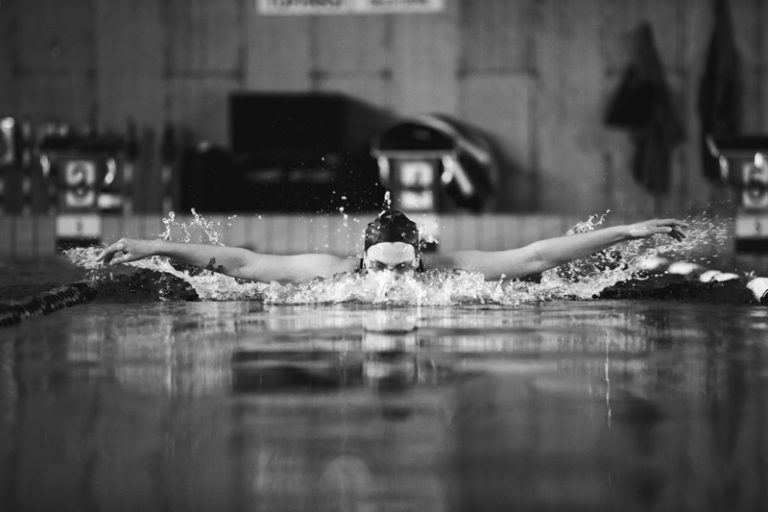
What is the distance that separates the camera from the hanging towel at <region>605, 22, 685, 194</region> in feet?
27.6

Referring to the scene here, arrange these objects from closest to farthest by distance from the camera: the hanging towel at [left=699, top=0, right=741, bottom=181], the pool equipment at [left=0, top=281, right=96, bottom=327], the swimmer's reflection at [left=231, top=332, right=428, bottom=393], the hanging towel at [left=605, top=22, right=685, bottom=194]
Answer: the swimmer's reflection at [left=231, top=332, right=428, bottom=393] → the pool equipment at [left=0, top=281, right=96, bottom=327] → the hanging towel at [left=605, top=22, right=685, bottom=194] → the hanging towel at [left=699, top=0, right=741, bottom=181]

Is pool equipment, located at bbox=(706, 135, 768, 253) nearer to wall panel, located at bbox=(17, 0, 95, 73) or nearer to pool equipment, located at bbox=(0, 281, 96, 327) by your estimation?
pool equipment, located at bbox=(0, 281, 96, 327)

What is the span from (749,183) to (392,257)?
186 inches

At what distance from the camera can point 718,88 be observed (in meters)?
8.52

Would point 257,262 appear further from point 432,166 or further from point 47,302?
point 432,166

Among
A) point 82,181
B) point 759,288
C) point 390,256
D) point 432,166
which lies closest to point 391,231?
point 390,256

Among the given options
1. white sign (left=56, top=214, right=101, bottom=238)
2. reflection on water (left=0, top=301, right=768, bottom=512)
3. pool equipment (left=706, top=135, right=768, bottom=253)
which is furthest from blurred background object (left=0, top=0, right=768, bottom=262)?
reflection on water (left=0, top=301, right=768, bottom=512)

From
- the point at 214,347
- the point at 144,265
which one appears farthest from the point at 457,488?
the point at 144,265

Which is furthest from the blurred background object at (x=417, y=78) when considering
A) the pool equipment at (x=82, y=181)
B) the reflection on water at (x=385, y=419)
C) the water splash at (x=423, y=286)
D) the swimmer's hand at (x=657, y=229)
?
the reflection on water at (x=385, y=419)

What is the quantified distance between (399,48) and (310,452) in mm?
7575

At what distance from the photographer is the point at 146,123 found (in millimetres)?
8844

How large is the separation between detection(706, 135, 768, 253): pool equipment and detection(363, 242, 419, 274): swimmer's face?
14.5 ft

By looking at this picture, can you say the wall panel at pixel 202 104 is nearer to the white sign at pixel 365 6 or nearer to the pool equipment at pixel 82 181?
the pool equipment at pixel 82 181

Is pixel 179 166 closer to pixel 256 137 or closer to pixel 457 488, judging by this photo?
pixel 256 137
